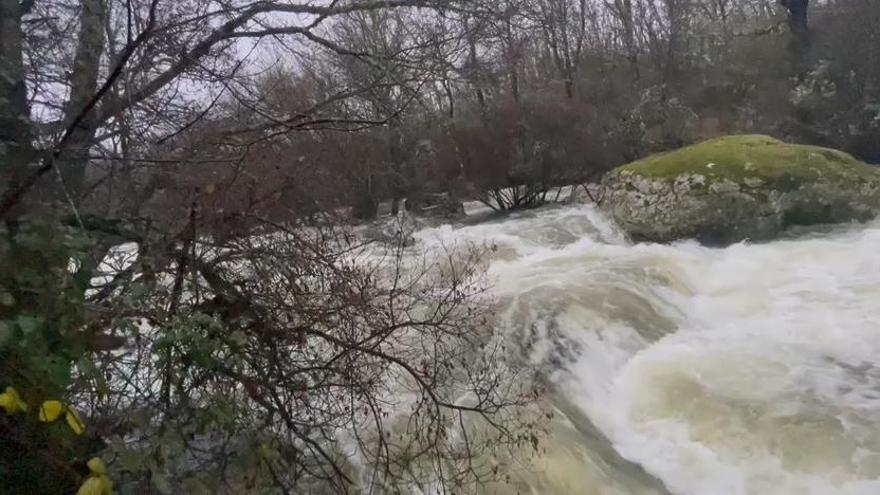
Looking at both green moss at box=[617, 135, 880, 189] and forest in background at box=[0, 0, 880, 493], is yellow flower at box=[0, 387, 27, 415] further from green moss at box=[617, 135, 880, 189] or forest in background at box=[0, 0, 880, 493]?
green moss at box=[617, 135, 880, 189]

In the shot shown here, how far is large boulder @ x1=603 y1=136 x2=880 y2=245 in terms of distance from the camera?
10.5m

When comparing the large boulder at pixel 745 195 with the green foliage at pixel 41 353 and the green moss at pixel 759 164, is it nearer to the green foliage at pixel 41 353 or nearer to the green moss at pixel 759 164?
the green moss at pixel 759 164

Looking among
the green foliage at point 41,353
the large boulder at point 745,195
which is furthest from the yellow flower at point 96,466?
the large boulder at point 745,195

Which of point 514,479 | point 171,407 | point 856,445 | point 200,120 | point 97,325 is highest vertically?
point 200,120

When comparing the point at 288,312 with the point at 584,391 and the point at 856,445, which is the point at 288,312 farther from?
the point at 856,445

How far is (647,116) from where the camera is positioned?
18797 millimetres

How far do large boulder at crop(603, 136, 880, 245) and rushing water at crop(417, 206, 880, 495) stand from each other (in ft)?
1.68

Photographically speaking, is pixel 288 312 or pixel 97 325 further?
pixel 288 312

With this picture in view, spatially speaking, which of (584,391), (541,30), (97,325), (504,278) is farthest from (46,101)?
(504,278)

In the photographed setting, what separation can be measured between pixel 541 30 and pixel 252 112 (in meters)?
1.95

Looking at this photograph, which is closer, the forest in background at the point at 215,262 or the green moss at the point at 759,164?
the forest in background at the point at 215,262

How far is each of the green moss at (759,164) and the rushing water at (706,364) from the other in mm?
1070

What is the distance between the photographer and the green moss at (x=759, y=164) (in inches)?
424

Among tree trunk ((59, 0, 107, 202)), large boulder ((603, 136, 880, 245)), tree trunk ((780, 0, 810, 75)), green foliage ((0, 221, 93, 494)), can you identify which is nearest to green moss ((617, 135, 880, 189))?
large boulder ((603, 136, 880, 245))
